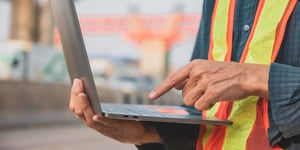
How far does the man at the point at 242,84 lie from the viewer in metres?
0.94

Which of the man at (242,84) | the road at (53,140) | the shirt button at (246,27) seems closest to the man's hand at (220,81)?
the man at (242,84)

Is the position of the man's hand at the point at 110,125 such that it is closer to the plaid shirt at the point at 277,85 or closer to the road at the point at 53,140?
the plaid shirt at the point at 277,85

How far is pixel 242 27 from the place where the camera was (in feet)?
3.61

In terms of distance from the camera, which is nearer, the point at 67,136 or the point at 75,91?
the point at 75,91

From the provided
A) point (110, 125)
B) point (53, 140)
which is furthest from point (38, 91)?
point (110, 125)

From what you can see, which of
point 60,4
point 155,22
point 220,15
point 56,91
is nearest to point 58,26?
point 60,4

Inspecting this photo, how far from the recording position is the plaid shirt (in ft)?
3.02

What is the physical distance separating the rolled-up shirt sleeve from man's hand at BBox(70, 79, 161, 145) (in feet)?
1.17

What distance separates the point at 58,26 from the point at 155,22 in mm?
36257

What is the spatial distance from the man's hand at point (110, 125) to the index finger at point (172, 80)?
13 cm

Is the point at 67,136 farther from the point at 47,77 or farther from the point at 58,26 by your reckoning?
the point at 58,26

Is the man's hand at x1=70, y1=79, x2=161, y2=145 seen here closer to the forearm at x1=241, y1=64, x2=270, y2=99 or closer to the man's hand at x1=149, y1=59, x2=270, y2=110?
the man's hand at x1=149, y1=59, x2=270, y2=110

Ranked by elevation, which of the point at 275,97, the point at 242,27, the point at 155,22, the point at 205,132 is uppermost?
the point at 242,27

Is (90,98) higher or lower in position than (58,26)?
lower
